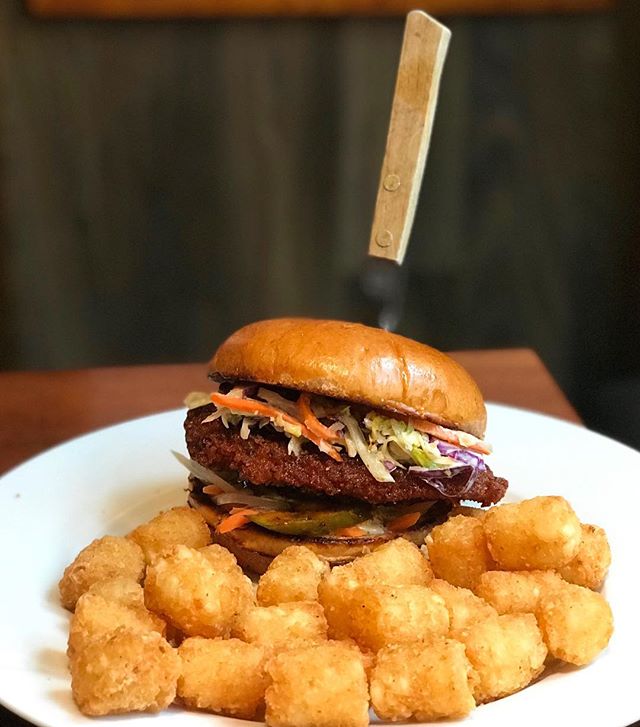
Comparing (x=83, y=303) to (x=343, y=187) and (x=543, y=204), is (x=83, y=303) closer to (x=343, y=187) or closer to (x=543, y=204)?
(x=343, y=187)

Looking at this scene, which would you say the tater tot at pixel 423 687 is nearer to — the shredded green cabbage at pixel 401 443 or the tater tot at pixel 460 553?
the tater tot at pixel 460 553

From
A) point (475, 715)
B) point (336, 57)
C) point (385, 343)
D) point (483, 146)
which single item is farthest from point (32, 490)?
point (483, 146)

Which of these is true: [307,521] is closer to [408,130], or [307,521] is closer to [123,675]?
[123,675]

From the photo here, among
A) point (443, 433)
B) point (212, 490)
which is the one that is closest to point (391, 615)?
point (443, 433)

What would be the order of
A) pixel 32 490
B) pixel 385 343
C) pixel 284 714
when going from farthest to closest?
pixel 32 490
pixel 385 343
pixel 284 714

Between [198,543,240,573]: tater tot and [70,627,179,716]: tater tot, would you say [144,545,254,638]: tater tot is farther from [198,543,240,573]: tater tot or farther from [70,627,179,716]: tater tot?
[70,627,179,716]: tater tot

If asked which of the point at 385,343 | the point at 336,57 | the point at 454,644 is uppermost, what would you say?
the point at 336,57

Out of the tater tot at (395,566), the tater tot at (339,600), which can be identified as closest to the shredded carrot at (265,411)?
the tater tot at (395,566)
